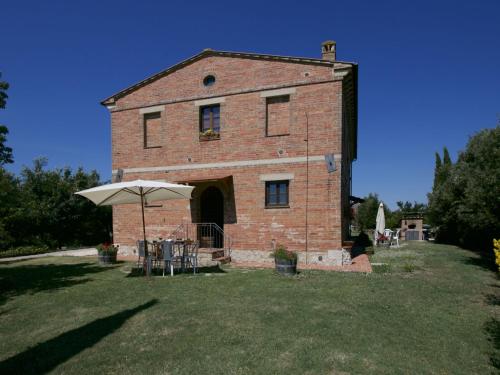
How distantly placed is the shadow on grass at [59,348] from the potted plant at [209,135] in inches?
327

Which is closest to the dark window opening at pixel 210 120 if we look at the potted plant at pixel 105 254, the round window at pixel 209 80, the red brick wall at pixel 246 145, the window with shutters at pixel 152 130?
the red brick wall at pixel 246 145

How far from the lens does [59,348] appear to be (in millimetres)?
4398

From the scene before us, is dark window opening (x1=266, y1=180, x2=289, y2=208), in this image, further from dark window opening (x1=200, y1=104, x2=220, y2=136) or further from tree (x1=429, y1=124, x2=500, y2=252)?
tree (x1=429, y1=124, x2=500, y2=252)

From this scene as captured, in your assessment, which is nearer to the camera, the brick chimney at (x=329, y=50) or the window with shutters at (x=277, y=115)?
the window with shutters at (x=277, y=115)

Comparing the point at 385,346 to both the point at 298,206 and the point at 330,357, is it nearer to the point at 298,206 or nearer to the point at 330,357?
the point at 330,357

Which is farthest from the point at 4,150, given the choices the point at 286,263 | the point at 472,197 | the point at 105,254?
the point at 472,197

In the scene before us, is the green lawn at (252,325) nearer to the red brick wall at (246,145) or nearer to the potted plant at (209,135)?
the red brick wall at (246,145)

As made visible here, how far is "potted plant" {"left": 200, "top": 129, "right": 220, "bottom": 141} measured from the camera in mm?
12611

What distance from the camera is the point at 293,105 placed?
11477 millimetres

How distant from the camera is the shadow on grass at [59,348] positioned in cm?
392

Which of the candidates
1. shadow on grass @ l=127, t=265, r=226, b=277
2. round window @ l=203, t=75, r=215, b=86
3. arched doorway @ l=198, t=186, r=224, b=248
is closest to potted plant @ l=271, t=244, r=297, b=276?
shadow on grass @ l=127, t=265, r=226, b=277

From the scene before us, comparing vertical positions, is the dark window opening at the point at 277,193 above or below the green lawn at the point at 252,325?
above

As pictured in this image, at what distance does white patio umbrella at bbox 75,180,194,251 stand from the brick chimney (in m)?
7.78

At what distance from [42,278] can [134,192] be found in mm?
3892
